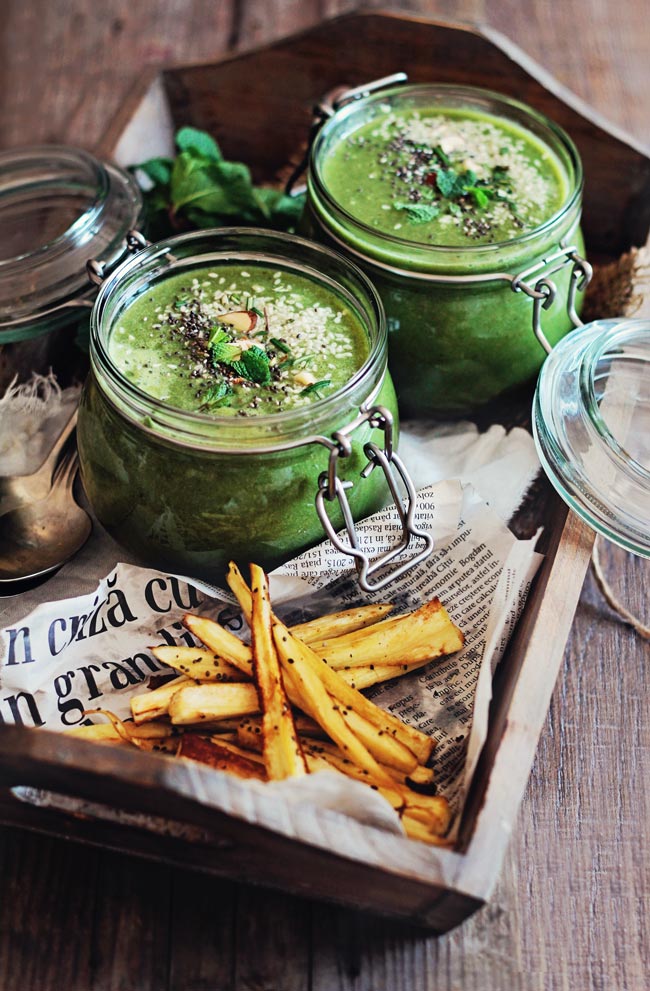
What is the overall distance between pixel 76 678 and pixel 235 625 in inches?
11.1

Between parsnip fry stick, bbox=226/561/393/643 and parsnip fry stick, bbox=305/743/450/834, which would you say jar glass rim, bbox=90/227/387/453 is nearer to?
parsnip fry stick, bbox=226/561/393/643

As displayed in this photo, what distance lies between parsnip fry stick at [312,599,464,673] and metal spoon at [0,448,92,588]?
0.55m

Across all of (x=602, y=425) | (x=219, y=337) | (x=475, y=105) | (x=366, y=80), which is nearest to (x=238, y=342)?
(x=219, y=337)

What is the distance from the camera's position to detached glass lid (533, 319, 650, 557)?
1.69 meters

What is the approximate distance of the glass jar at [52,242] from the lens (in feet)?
6.24

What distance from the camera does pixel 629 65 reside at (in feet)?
10.4

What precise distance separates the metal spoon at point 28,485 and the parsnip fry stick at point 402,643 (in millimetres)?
635

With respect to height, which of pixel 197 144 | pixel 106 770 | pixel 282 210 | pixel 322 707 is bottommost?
pixel 322 707

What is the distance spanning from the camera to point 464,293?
1.83 metres

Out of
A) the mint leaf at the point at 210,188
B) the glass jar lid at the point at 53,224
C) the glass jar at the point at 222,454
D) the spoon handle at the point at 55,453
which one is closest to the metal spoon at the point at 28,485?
the spoon handle at the point at 55,453

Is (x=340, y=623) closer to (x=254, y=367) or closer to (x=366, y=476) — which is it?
(x=366, y=476)

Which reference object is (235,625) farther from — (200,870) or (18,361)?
(18,361)

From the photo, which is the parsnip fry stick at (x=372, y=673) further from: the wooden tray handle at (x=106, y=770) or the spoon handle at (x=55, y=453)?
the spoon handle at (x=55, y=453)

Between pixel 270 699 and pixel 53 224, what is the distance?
1222mm
